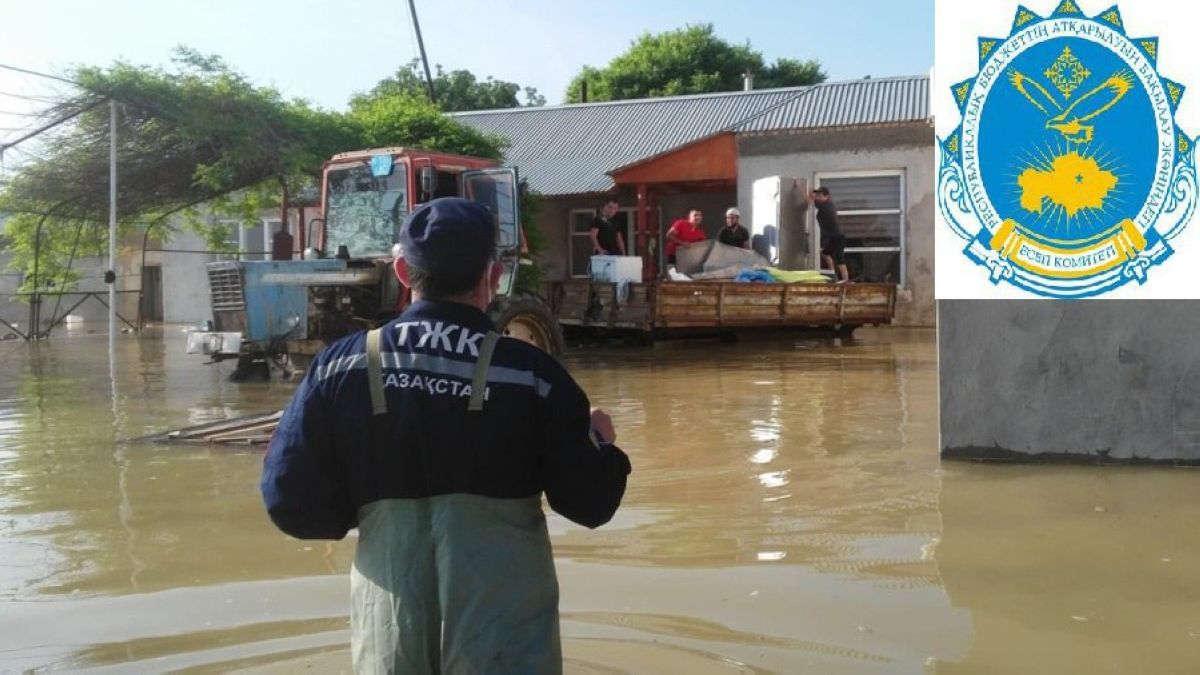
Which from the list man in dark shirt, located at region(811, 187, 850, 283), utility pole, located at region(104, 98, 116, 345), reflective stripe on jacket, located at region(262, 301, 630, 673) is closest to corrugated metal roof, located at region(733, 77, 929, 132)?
man in dark shirt, located at region(811, 187, 850, 283)

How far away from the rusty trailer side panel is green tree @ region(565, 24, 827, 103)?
26060 mm

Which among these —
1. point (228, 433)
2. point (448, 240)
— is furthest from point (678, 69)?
point (448, 240)

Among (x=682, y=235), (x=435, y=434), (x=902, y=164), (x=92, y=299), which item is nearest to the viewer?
(x=435, y=434)

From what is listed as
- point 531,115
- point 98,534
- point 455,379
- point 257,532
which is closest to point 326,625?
point 257,532

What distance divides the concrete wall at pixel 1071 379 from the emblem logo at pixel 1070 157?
207mm

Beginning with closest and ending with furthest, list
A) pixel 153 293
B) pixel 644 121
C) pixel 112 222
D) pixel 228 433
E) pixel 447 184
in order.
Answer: pixel 228 433
pixel 447 184
pixel 112 222
pixel 644 121
pixel 153 293

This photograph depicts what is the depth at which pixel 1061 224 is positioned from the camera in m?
7.11

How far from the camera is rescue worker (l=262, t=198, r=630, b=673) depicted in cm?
251

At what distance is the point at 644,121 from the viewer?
1053 inches

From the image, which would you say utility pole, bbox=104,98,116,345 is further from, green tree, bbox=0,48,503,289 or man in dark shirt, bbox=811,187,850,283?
man in dark shirt, bbox=811,187,850,283

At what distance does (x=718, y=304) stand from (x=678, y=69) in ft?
94.7

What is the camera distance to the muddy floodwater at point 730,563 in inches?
174

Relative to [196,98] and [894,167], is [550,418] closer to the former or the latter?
[196,98]

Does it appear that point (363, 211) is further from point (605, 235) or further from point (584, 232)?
point (584, 232)
